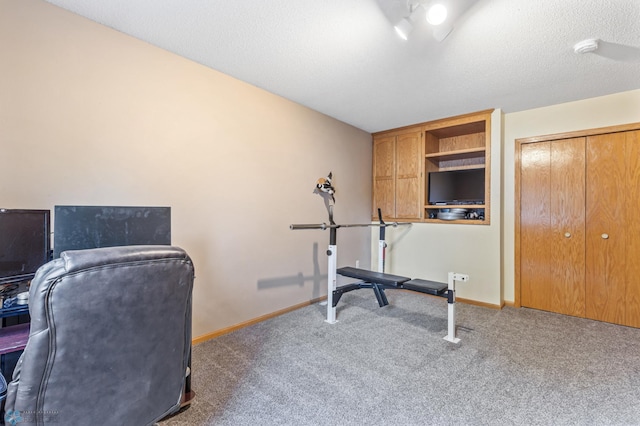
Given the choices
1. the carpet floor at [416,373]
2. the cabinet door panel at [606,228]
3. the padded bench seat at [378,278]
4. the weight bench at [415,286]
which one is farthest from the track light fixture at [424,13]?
the cabinet door panel at [606,228]

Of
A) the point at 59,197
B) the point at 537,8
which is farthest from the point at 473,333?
the point at 59,197

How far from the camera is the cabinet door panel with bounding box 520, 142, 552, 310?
3594 mm

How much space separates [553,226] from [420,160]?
179cm

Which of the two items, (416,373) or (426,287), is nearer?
(416,373)

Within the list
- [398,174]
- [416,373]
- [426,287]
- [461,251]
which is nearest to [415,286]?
[426,287]

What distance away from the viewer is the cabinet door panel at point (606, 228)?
318 centimetres

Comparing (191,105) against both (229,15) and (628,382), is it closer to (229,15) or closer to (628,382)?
(229,15)

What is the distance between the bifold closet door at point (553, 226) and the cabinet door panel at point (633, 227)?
0.36 meters

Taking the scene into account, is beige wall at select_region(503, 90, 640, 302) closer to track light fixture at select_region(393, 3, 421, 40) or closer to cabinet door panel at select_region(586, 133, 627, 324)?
cabinet door panel at select_region(586, 133, 627, 324)

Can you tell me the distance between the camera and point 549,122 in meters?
3.56

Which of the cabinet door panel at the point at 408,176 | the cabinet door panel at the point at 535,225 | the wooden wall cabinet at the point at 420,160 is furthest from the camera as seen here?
the cabinet door panel at the point at 408,176

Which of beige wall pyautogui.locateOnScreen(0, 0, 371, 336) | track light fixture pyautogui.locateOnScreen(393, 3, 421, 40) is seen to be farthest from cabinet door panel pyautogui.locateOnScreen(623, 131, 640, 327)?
beige wall pyautogui.locateOnScreen(0, 0, 371, 336)

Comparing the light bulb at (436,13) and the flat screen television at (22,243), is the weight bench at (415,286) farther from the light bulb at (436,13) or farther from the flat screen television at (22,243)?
the flat screen television at (22,243)

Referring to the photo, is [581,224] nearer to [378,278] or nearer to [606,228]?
[606,228]
